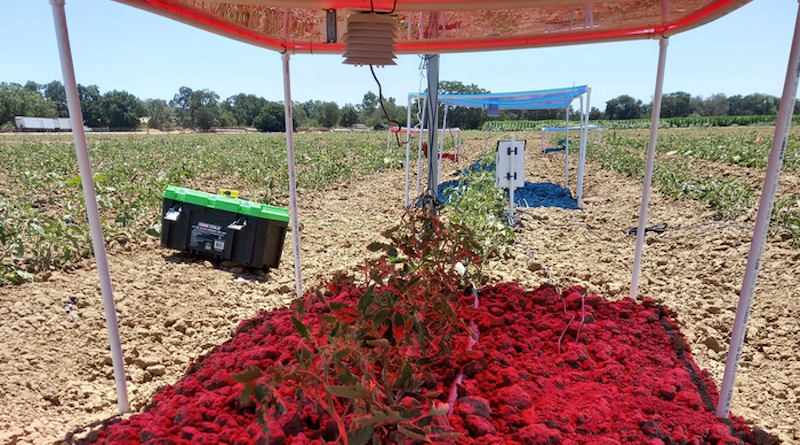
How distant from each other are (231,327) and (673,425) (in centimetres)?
252

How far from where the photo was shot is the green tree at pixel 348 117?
86.3 meters

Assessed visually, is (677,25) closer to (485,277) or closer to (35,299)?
(485,277)

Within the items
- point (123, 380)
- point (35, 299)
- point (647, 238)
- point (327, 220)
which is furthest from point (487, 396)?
point (327, 220)

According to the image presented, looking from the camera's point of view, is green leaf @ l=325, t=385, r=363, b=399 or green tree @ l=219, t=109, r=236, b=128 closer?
green leaf @ l=325, t=385, r=363, b=399

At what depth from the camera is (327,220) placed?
6238 millimetres

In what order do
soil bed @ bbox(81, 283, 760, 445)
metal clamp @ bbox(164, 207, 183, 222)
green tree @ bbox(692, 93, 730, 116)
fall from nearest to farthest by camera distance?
soil bed @ bbox(81, 283, 760, 445)
metal clamp @ bbox(164, 207, 183, 222)
green tree @ bbox(692, 93, 730, 116)

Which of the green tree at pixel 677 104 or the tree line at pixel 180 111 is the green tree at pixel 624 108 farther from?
the tree line at pixel 180 111

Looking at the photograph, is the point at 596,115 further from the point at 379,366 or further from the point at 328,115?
the point at 379,366

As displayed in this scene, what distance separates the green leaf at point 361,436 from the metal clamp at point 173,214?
3256 mm

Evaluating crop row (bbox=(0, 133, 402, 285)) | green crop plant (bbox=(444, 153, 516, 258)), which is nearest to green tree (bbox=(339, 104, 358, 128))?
crop row (bbox=(0, 133, 402, 285))

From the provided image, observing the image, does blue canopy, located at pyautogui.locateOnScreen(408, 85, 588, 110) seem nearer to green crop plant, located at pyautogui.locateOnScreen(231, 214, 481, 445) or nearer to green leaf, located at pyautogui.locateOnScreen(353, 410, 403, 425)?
green crop plant, located at pyautogui.locateOnScreen(231, 214, 481, 445)

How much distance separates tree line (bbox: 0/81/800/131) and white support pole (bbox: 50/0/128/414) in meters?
60.6

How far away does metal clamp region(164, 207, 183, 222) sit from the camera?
12.8ft

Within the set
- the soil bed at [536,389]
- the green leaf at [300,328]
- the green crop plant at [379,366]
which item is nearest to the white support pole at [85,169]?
the soil bed at [536,389]
